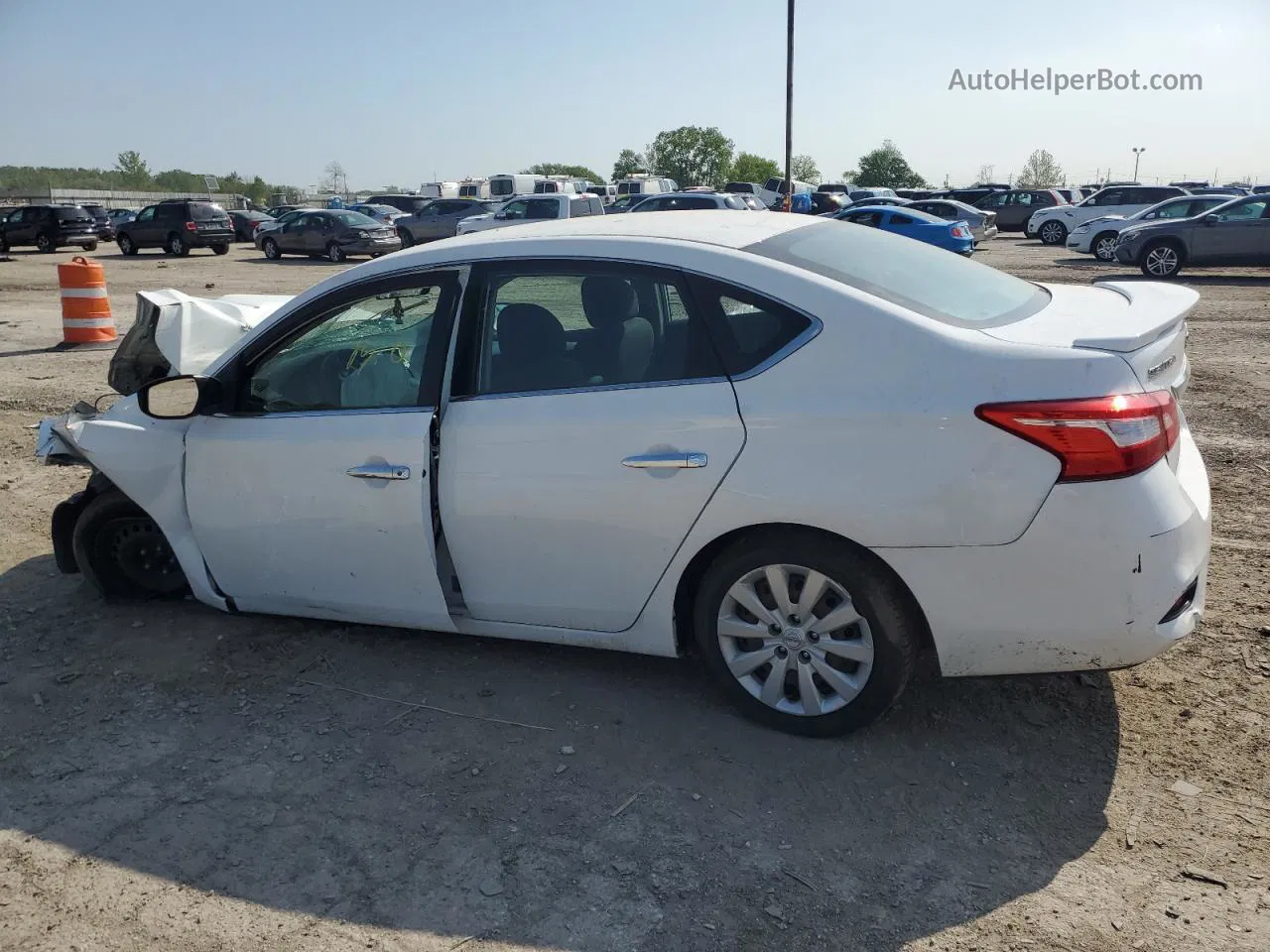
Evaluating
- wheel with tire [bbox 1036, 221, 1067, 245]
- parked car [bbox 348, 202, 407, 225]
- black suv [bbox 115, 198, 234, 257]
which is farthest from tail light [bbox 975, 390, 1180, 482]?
black suv [bbox 115, 198, 234, 257]

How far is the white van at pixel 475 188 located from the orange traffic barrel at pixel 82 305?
111 feet

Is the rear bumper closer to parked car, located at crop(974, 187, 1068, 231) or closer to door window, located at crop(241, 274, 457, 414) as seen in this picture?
door window, located at crop(241, 274, 457, 414)

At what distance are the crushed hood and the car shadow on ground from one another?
54.6 inches

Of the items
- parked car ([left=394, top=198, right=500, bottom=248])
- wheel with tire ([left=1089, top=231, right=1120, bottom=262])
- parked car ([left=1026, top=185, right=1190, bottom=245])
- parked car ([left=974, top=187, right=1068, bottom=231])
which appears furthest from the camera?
parked car ([left=974, top=187, right=1068, bottom=231])

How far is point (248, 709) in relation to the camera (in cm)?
382

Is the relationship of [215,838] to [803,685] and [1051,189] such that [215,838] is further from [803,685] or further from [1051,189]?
[1051,189]

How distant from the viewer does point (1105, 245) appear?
2402 centimetres

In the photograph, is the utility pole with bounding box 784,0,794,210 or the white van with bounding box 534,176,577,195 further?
the white van with bounding box 534,176,577,195

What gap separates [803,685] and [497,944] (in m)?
1.30

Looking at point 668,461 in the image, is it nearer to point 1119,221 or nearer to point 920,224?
point 920,224

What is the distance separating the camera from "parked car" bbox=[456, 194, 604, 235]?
27.2 metres

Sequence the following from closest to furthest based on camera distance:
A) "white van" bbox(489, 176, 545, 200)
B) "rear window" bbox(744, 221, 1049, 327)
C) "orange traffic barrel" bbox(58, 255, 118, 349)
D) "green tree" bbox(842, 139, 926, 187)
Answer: "rear window" bbox(744, 221, 1049, 327) < "orange traffic barrel" bbox(58, 255, 118, 349) < "white van" bbox(489, 176, 545, 200) < "green tree" bbox(842, 139, 926, 187)

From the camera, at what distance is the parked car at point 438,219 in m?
31.8

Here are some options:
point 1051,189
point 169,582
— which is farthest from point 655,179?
point 169,582
